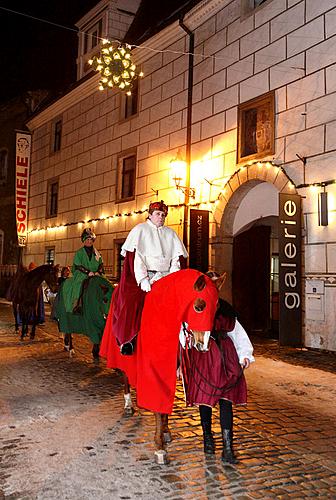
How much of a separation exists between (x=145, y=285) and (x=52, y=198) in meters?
19.2

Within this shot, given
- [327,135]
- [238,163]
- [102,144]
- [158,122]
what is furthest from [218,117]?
[102,144]

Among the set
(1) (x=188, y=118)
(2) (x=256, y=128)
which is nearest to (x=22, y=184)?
(1) (x=188, y=118)

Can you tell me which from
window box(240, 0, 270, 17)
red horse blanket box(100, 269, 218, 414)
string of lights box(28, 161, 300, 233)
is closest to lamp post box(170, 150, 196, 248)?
string of lights box(28, 161, 300, 233)

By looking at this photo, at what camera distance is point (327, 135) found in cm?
995

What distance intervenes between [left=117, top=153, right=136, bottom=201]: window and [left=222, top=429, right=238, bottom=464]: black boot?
13.4 metres

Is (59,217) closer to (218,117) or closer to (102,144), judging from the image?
(102,144)

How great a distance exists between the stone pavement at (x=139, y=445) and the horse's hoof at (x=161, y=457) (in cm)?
6

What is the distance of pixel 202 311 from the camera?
10.9ft

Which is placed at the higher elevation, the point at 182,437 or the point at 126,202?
the point at 126,202

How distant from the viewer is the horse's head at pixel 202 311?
3.31m

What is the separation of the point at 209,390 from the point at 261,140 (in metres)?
9.23

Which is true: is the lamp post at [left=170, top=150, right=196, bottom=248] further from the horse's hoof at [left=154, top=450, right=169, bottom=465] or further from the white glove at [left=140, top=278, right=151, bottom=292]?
the horse's hoof at [left=154, top=450, right=169, bottom=465]

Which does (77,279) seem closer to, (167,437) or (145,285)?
(145,285)

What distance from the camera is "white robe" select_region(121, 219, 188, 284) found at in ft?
15.6
